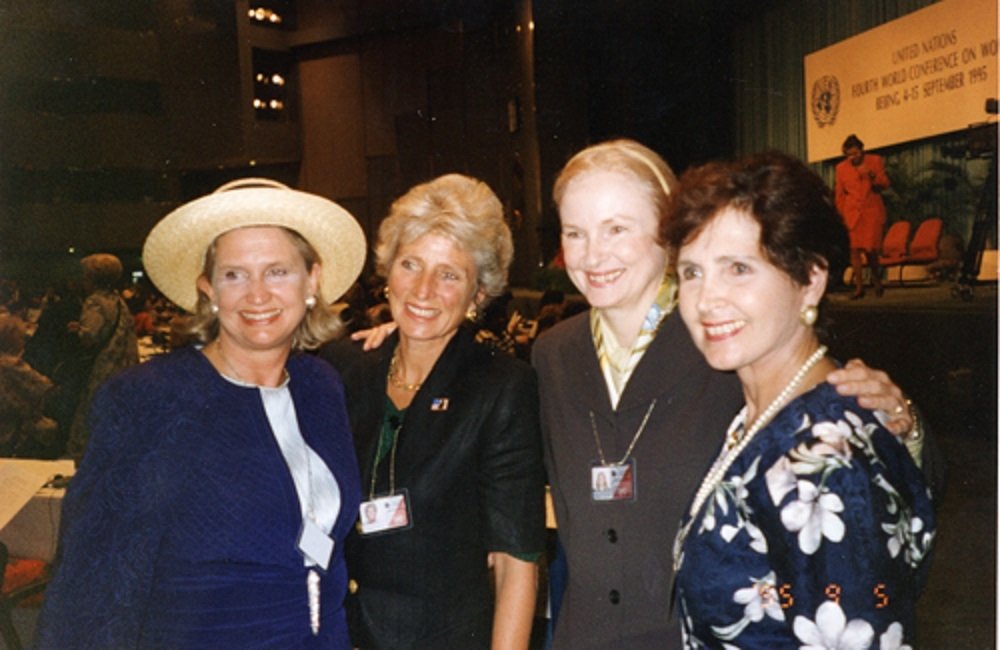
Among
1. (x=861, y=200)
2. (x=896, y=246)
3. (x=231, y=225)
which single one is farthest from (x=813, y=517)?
(x=896, y=246)

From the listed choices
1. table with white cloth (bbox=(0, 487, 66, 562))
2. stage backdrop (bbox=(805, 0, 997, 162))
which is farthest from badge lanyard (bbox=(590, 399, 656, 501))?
stage backdrop (bbox=(805, 0, 997, 162))

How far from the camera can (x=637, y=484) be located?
1922mm

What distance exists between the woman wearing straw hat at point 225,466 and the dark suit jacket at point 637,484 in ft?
1.76

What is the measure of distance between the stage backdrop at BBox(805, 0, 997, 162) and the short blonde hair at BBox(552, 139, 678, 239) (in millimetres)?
8521

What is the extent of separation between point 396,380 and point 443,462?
0.31 metres

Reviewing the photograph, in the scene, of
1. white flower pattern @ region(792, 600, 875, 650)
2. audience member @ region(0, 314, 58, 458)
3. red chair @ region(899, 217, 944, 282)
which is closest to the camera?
white flower pattern @ region(792, 600, 875, 650)

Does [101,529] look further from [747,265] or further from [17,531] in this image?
[17,531]

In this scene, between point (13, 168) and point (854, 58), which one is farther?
point (13, 168)

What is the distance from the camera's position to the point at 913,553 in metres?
1.36

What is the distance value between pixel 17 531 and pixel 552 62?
13646mm

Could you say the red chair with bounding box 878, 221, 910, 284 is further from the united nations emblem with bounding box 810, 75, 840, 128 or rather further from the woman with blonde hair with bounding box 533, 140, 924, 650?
the woman with blonde hair with bounding box 533, 140, 924, 650

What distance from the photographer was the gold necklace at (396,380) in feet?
7.22

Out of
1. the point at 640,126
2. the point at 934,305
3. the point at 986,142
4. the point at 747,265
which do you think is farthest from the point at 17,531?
the point at 640,126

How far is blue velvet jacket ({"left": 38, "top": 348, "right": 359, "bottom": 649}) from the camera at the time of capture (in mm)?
1636
